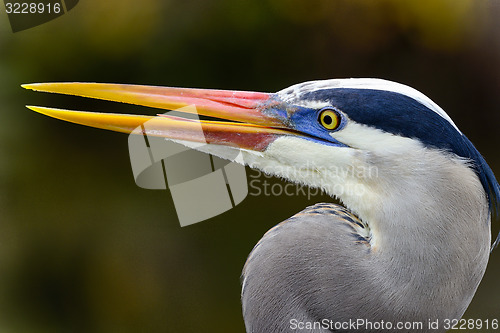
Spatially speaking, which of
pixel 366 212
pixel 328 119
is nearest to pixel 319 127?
pixel 328 119

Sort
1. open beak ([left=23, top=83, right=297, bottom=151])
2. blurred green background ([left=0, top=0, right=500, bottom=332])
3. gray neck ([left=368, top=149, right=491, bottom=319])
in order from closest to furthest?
gray neck ([left=368, top=149, right=491, bottom=319]), open beak ([left=23, top=83, right=297, bottom=151]), blurred green background ([left=0, top=0, right=500, bottom=332])

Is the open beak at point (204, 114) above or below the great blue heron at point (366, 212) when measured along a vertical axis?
above

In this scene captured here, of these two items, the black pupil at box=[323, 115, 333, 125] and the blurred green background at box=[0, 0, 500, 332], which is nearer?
the black pupil at box=[323, 115, 333, 125]

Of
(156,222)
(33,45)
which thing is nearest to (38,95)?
(33,45)

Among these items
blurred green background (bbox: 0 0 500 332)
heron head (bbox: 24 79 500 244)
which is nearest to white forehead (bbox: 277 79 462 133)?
heron head (bbox: 24 79 500 244)

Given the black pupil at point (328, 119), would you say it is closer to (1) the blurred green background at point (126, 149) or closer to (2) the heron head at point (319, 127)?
(2) the heron head at point (319, 127)

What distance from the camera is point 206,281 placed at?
7.37ft

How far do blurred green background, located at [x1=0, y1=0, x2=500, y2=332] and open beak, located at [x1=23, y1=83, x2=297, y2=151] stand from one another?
1.19 metres

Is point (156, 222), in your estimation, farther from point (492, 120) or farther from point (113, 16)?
point (492, 120)

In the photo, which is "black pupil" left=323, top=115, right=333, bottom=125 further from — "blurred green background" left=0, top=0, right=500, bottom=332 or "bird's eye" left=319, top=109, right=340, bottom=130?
"blurred green background" left=0, top=0, right=500, bottom=332

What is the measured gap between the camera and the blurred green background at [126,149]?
2182 mm

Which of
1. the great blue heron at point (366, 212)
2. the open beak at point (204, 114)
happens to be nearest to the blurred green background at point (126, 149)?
the open beak at point (204, 114)

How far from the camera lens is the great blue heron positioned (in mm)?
809

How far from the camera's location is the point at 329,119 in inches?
34.1
